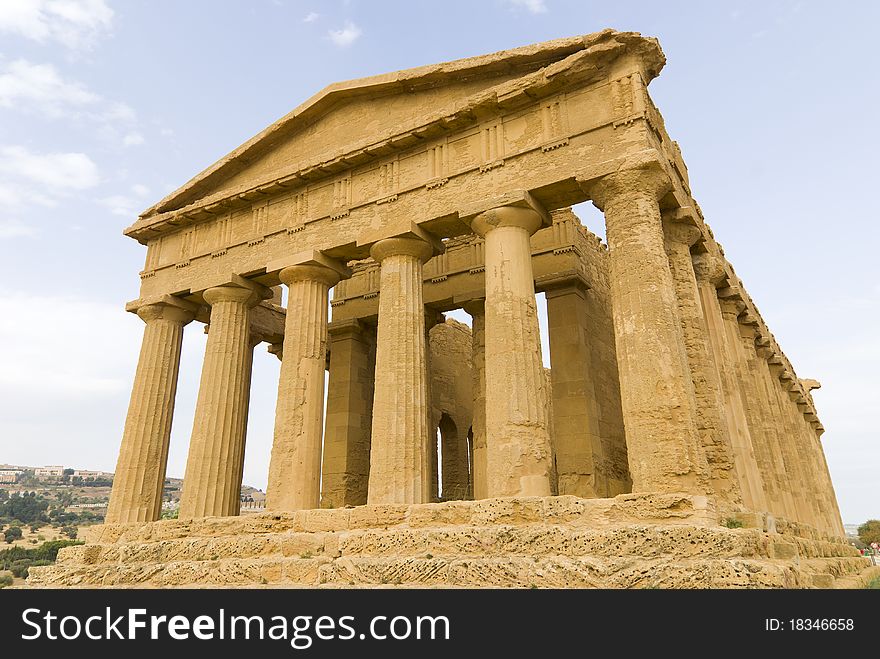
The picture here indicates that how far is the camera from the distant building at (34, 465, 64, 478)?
139775mm

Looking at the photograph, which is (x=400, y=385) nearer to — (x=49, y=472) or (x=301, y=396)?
(x=301, y=396)

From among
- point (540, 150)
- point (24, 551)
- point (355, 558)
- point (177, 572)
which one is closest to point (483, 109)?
point (540, 150)

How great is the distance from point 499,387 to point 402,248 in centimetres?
426

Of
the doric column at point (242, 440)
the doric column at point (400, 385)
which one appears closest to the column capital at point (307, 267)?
the doric column at point (400, 385)

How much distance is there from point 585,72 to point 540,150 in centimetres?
171

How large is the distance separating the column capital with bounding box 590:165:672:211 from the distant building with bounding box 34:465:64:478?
503ft

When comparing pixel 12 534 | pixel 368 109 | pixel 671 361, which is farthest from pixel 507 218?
pixel 12 534

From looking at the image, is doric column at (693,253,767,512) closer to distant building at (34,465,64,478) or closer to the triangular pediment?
the triangular pediment

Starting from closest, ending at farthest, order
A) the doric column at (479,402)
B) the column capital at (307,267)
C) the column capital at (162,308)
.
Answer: the column capital at (307,267)
the doric column at (479,402)
the column capital at (162,308)

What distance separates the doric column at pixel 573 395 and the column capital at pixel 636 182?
5.23 meters

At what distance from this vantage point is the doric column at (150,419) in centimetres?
1574

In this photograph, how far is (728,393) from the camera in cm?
1340

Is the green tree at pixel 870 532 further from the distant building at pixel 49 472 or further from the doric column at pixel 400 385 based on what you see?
the distant building at pixel 49 472

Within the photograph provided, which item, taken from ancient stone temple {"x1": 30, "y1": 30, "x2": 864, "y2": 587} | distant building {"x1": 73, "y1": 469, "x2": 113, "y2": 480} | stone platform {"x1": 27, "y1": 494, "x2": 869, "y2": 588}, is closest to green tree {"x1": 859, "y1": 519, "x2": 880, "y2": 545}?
ancient stone temple {"x1": 30, "y1": 30, "x2": 864, "y2": 587}
